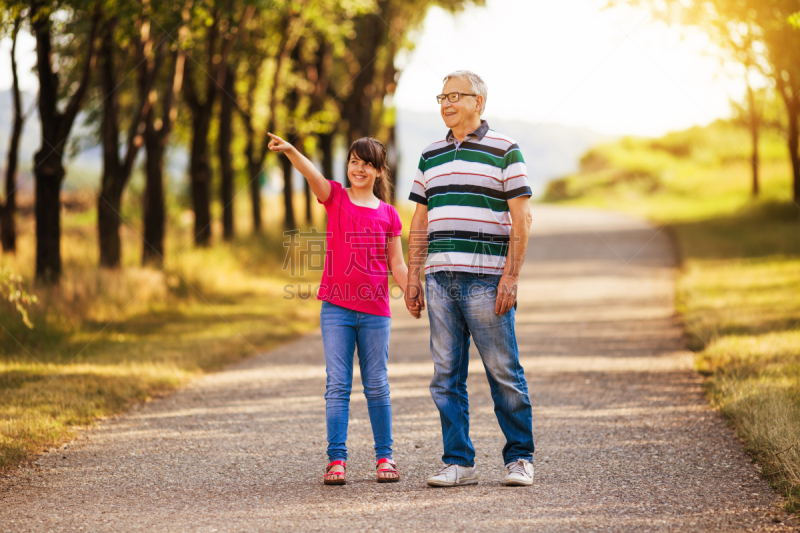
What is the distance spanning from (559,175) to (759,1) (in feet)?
173

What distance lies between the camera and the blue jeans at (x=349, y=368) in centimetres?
445

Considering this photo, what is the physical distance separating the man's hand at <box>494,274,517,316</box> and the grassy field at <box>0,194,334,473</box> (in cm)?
306

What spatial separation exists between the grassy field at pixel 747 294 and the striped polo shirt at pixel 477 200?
1.92 m

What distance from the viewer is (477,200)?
416cm

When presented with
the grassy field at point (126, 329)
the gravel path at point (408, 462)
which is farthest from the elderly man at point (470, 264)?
the grassy field at point (126, 329)

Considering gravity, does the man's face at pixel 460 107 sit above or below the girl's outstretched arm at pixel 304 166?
above

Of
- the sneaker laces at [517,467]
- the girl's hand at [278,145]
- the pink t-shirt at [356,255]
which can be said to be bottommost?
the sneaker laces at [517,467]

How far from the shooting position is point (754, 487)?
4082 mm

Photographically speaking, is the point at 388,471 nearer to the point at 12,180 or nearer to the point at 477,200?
the point at 477,200

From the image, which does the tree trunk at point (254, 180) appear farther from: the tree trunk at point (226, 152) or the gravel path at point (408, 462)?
the gravel path at point (408, 462)

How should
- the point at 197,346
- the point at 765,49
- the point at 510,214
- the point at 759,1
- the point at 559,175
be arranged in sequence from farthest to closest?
the point at 559,175, the point at 765,49, the point at 759,1, the point at 197,346, the point at 510,214

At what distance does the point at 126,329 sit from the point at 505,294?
698 centimetres

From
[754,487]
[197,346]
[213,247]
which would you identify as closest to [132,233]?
[213,247]

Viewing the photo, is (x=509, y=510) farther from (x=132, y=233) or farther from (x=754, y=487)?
(x=132, y=233)
